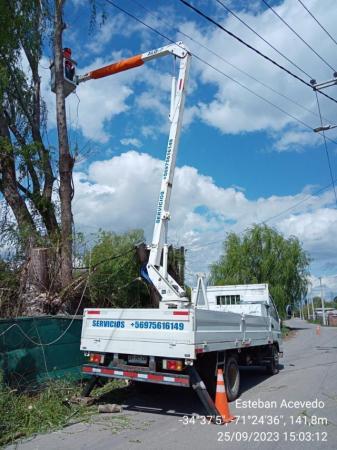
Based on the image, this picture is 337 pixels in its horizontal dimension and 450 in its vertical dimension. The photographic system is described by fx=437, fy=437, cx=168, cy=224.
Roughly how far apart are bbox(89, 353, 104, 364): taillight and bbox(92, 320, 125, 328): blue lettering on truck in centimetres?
53

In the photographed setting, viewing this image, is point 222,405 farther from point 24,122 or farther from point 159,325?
point 24,122

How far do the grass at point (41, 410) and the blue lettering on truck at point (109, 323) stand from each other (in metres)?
1.42

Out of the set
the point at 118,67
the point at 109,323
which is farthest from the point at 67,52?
the point at 109,323

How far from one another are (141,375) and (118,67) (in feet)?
25.8

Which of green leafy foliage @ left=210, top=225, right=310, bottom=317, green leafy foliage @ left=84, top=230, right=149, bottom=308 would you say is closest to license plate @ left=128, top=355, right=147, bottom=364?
green leafy foliage @ left=84, top=230, right=149, bottom=308

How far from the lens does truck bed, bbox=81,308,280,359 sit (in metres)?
7.05

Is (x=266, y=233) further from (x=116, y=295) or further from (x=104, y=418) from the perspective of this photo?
(x=104, y=418)

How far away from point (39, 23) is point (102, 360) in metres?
9.39

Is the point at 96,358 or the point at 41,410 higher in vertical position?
the point at 96,358

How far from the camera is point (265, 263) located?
3638 centimetres

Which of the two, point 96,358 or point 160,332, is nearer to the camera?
point 160,332

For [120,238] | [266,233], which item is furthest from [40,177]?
[266,233]

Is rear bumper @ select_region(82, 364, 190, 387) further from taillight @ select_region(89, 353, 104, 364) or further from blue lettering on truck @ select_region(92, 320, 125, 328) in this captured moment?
blue lettering on truck @ select_region(92, 320, 125, 328)

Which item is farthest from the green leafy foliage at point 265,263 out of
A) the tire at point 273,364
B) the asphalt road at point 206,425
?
the asphalt road at point 206,425
